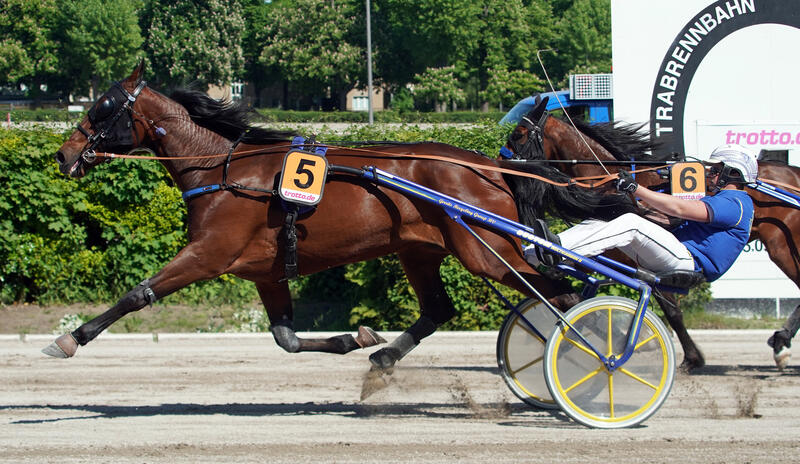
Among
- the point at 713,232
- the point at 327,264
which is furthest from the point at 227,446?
the point at 713,232

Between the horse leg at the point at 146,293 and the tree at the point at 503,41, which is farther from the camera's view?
the tree at the point at 503,41

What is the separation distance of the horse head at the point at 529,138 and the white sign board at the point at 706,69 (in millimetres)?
2489

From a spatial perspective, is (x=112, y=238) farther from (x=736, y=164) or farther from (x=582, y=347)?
(x=736, y=164)

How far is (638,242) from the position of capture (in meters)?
5.05

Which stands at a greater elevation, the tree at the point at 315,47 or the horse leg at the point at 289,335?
the tree at the point at 315,47

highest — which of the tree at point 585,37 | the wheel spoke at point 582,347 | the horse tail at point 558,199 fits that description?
the tree at point 585,37

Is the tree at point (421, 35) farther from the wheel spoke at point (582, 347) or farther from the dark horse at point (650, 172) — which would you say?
the wheel spoke at point (582, 347)

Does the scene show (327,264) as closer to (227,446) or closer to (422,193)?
(422,193)

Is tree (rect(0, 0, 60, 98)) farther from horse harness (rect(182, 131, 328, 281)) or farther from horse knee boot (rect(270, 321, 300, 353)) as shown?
horse knee boot (rect(270, 321, 300, 353))

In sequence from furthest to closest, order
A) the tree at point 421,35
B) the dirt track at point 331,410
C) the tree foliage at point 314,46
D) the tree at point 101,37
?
the tree foliage at point 314,46
the tree at point 421,35
the tree at point 101,37
the dirt track at point 331,410

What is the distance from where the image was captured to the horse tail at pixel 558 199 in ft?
Answer: 18.9

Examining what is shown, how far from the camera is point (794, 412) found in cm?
559

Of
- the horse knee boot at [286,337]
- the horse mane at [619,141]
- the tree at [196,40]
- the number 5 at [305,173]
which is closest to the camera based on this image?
the number 5 at [305,173]

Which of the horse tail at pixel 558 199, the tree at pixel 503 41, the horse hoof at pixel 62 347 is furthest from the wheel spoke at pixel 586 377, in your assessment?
the tree at pixel 503 41
